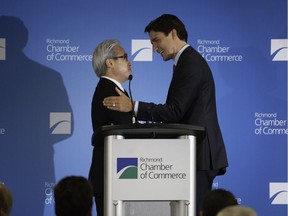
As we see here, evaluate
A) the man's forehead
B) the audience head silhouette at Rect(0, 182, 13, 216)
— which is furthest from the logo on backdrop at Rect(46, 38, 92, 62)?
the audience head silhouette at Rect(0, 182, 13, 216)

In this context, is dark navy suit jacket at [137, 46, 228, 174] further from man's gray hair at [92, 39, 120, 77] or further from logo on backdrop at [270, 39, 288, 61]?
logo on backdrop at [270, 39, 288, 61]

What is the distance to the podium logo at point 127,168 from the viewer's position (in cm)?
421

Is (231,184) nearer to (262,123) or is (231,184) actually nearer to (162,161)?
(262,123)

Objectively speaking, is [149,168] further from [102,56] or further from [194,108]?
[102,56]

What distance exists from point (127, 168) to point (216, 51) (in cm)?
327

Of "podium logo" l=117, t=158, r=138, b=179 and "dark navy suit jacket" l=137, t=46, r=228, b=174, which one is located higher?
"dark navy suit jacket" l=137, t=46, r=228, b=174

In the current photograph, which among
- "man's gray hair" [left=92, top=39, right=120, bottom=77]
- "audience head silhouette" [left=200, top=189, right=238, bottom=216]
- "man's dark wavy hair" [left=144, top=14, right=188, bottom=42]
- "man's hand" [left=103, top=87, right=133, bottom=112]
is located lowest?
"audience head silhouette" [left=200, top=189, right=238, bottom=216]

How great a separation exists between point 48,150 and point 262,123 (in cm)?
211

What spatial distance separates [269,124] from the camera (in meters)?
7.21

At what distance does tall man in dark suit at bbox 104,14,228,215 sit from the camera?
15.5 feet

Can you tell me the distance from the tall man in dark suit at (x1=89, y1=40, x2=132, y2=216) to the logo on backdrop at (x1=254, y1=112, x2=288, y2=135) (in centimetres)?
210

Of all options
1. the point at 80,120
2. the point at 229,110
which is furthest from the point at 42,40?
the point at 229,110

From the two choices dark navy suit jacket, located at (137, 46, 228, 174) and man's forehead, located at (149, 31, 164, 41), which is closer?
dark navy suit jacket, located at (137, 46, 228, 174)

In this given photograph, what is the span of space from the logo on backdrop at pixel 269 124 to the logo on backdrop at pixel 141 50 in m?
1.21
